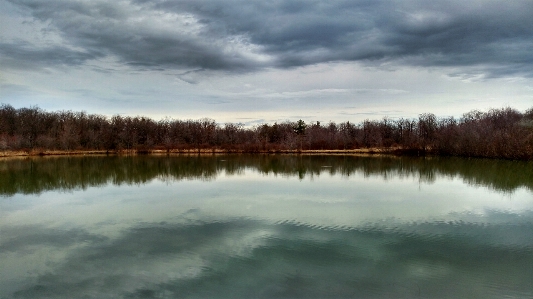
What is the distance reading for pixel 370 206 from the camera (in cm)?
1256

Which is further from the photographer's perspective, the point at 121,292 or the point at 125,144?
the point at 125,144

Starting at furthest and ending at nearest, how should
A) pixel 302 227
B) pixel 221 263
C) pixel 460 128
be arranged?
1. pixel 460 128
2. pixel 302 227
3. pixel 221 263

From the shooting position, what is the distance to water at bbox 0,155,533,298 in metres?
6.30

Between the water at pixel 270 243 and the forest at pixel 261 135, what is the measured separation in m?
22.4

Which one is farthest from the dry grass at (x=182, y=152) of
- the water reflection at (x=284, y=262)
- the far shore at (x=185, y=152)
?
the water reflection at (x=284, y=262)

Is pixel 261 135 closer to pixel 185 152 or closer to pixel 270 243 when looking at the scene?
pixel 185 152

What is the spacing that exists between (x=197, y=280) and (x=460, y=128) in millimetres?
42071

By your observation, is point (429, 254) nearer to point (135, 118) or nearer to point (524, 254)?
point (524, 254)

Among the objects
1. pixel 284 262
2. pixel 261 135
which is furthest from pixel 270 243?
pixel 261 135

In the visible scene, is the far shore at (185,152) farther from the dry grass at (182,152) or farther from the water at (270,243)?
the water at (270,243)

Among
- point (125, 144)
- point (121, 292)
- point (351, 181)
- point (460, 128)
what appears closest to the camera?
point (121, 292)

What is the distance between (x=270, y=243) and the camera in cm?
845

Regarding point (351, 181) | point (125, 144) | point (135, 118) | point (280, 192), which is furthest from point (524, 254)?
point (135, 118)

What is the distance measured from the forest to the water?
22419mm
